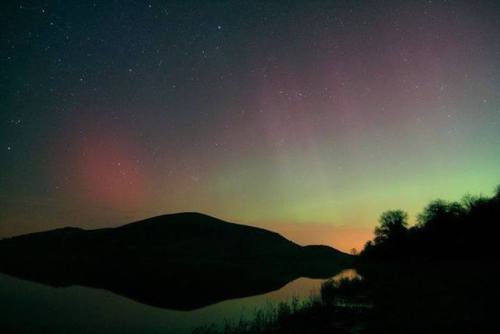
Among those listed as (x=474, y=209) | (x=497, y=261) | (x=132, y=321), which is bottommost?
(x=132, y=321)

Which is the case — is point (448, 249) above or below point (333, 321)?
above

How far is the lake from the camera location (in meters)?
25.4

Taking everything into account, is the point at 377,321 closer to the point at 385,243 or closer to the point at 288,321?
the point at 288,321

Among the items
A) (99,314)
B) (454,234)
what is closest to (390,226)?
(454,234)

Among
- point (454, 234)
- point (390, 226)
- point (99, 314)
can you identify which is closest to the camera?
point (99, 314)

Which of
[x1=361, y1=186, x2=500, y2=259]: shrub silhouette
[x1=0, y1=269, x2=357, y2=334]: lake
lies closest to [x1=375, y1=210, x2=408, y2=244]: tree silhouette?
[x1=361, y1=186, x2=500, y2=259]: shrub silhouette

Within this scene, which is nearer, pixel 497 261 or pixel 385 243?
pixel 497 261

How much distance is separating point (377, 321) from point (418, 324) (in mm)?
2690

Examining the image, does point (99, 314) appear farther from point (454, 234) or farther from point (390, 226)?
point (390, 226)

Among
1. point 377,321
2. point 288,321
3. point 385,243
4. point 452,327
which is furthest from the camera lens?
point 385,243

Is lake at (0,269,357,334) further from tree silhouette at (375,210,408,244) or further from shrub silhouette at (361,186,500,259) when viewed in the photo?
tree silhouette at (375,210,408,244)

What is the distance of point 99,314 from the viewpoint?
3077 centimetres

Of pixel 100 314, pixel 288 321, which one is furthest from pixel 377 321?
pixel 100 314

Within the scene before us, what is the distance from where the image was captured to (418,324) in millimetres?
17203
